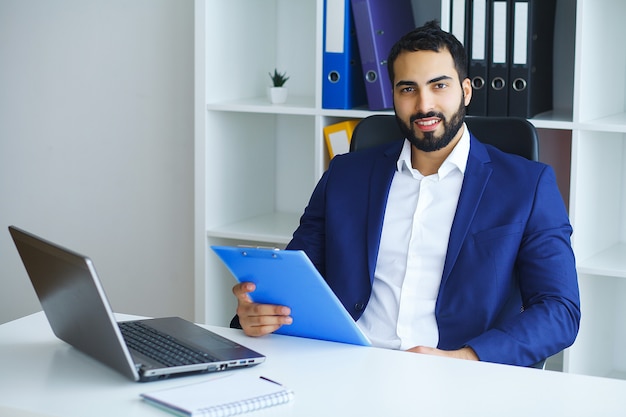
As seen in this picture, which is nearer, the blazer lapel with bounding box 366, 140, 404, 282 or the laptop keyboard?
the laptop keyboard

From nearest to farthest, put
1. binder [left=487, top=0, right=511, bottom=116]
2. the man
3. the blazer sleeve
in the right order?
the blazer sleeve < the man < binder [left=487, top=0, right=511, bottom=116]

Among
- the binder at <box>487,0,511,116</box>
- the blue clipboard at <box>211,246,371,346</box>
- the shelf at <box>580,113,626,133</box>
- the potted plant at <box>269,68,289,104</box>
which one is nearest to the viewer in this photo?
the blue clipboard at <box>211,246,371,346</box>

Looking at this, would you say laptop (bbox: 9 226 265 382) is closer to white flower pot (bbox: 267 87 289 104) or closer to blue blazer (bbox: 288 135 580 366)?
blue blazer (bbox: 288 135 580 366)

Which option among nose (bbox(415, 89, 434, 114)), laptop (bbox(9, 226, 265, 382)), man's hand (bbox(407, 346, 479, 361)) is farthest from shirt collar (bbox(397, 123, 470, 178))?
laptop (bbox(9, 226, 265, 382))

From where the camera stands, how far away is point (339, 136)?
2832mm

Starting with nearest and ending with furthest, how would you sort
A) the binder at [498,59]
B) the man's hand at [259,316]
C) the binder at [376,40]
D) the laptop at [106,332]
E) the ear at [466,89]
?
the laptop at [106,332], the man's hand at [259,316], the ear at [466,89], the binder at [498,59], the binder at [376,40]

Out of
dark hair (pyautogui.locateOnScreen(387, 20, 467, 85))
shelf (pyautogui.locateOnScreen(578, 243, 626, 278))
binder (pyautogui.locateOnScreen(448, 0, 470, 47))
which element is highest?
binder (pyautogui.locateOnScreen(448, 0, 470, 47))

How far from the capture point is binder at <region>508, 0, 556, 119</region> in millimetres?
2553

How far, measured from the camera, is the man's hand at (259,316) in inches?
68.6

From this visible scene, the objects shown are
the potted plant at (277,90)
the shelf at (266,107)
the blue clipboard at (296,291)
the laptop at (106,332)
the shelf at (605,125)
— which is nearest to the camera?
the laptop at (106,332)

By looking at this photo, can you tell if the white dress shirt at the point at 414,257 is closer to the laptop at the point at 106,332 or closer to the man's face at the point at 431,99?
the man's face at the point at 431,99

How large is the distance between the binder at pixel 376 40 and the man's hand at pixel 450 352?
1.11 m

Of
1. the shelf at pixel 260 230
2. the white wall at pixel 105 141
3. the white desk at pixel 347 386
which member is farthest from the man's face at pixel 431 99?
the white wall at pixel 105 141

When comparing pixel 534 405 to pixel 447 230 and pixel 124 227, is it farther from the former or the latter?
pixel 124 227
